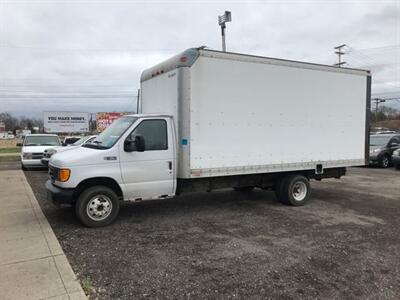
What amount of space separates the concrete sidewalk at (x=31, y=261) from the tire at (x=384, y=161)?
15983 millimetres

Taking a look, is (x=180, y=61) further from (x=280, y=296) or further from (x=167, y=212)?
(x=280, y=296)

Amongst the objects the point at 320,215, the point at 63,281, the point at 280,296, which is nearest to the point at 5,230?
the point at 63,281

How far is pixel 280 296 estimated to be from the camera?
4137 millimetres

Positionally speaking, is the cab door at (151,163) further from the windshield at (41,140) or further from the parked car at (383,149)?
the parked car at (383,149)

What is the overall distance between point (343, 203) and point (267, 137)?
2891 mm

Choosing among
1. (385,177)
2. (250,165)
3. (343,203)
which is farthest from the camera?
(385,177)

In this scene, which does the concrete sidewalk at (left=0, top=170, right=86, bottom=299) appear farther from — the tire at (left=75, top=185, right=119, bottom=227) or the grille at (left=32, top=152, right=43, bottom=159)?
the grille at (left=32, top=152, right=43, bottom=159)

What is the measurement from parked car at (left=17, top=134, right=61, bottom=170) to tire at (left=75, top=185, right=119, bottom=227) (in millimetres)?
11169

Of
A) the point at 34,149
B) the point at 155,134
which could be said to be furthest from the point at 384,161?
the point at 34,149

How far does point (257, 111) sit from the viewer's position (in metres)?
7.91

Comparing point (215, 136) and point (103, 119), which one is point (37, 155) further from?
point (103, 119)

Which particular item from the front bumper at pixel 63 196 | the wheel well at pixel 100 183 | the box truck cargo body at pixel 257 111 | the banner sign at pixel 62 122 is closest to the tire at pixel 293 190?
the box truck cargo body at pixel 257 111

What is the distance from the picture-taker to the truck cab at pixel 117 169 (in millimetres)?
6578

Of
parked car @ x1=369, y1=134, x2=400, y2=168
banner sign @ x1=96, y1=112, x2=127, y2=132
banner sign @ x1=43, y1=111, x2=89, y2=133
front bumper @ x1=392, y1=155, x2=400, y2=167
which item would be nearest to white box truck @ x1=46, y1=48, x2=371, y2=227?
front bumper @ x1=392, y1=155, x2=400, y2=167
